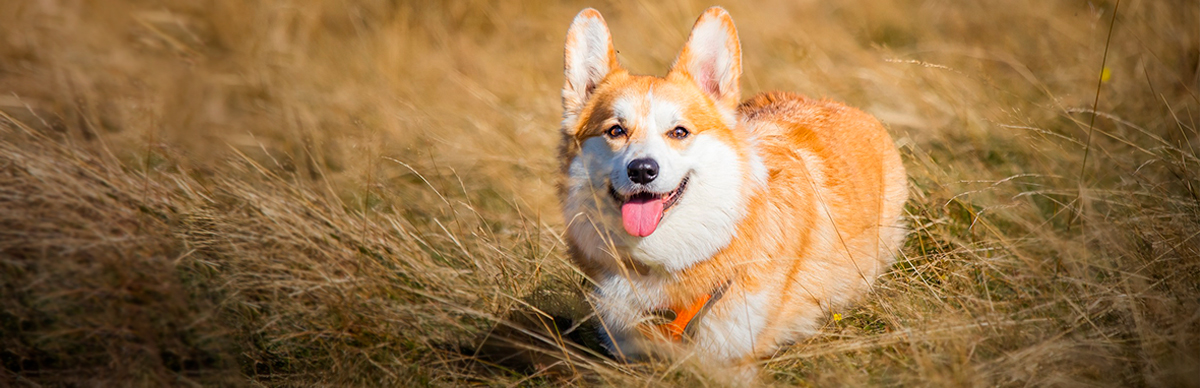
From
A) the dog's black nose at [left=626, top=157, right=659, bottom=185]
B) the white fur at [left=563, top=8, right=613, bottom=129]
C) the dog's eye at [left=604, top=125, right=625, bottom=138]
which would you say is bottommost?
the dog's black nose at [left=626, top=157, right=659, bottom=185]

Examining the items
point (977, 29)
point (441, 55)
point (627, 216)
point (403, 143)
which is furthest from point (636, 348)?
point (977, 29)

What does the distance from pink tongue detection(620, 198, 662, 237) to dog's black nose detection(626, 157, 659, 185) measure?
12cm

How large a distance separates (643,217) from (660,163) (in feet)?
0.71

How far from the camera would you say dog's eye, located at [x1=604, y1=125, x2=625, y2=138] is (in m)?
2.72

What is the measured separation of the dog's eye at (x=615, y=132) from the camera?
272 centimetres

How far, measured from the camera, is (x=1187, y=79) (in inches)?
179

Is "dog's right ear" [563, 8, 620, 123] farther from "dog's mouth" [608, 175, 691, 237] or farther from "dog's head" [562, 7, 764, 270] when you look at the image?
"dog's mouth" [608, 175, 691, 237]

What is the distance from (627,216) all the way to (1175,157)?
7.52ft

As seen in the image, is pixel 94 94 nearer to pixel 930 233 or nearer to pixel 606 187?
pixel 606 187

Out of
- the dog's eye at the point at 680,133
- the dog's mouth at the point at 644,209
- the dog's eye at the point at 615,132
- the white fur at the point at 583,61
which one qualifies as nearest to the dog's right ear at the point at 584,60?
the white fur at the point at 583,61

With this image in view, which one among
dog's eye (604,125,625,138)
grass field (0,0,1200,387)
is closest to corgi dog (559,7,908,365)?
dog's eye (604,125,625,138)

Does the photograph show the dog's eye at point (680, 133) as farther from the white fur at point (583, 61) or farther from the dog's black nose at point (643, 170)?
the white fur at point (583, 61)

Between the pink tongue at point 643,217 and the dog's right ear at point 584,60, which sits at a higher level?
the dog's right ear at point 584,60

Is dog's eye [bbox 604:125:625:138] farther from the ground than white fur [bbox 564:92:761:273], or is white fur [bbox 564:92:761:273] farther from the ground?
dog's eye [bbox 604:125:625:138]
